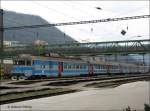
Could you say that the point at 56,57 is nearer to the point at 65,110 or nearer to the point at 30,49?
the point at 65,110

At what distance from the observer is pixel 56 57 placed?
140 feet

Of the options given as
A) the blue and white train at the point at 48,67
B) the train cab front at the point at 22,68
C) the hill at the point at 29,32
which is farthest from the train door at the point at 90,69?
the hill at the point at 29,32

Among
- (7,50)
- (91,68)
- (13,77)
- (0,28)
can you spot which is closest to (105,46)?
(91,68)

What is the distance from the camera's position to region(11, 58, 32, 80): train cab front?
1523 inches

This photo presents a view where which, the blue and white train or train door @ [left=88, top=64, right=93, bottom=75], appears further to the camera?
train door @ [left=88, top=64, right=93, bottom=75]

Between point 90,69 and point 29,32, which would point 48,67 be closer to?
point 90,69

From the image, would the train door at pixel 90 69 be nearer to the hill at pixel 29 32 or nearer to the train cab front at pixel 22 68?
the train cab front at pixel 22 68

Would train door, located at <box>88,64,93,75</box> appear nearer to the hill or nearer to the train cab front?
the train cab front

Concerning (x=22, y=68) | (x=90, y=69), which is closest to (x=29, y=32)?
(x=90, y=69)

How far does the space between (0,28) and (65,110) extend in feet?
66.1

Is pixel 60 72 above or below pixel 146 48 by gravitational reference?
below

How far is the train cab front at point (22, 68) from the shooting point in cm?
3869

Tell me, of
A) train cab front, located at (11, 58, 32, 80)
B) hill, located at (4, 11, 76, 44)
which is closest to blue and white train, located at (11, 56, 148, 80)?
train cab front, located at (11, 58, 32, 80)

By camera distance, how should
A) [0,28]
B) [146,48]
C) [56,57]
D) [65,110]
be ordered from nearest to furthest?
[65,110] < [0,28] < [56,57] < [146,48]
